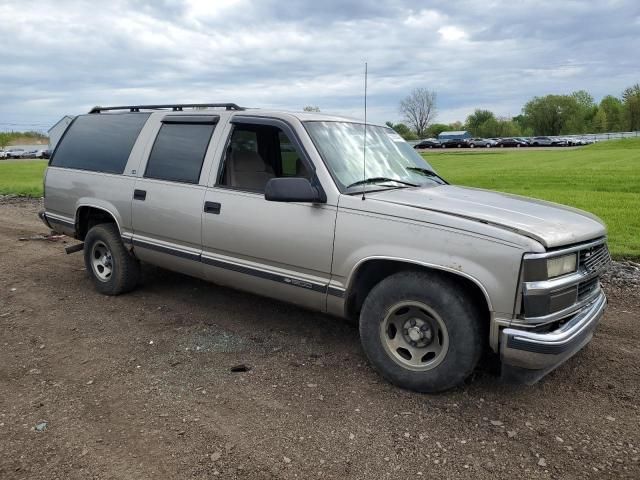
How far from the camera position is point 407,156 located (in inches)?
196

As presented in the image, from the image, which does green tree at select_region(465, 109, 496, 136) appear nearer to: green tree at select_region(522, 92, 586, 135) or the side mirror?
green tree at select_region(522, 92, 586, 135)

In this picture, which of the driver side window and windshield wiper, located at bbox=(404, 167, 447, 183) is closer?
the driver side window

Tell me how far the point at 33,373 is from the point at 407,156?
358cm

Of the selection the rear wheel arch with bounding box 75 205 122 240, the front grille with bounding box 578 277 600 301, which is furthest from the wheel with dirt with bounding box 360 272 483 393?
the rear wheel arch with bounding box 75 205 122 240

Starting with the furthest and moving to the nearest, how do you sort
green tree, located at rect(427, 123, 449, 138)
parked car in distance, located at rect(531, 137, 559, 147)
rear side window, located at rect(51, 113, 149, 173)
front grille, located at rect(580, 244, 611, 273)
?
green tree, located at rect(427, 123, 449, 138) → parked car in distance, located at rect(531, 137, 559, 147) → rear side window, located at rect(51, 113, 149, 173) → front grille, located at rect(580, 244, 611, 273)

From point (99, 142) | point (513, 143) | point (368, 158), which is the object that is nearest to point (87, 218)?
point (99, 142)

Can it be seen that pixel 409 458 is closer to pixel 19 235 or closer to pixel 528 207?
pixel 528 207

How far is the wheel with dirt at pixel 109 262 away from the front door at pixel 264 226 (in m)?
1.37

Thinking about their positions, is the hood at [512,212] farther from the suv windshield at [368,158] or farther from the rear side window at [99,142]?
the rear side window at [99,142]

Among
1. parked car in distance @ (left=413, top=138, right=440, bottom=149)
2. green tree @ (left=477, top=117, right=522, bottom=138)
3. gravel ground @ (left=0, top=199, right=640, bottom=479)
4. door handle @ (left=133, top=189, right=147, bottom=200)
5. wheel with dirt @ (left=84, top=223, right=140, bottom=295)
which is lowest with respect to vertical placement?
gravel ground @ (left=0, top=199, right=640, bottom=479)

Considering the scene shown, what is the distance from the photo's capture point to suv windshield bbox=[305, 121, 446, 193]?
4137mm

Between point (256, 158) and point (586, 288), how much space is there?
113 inches

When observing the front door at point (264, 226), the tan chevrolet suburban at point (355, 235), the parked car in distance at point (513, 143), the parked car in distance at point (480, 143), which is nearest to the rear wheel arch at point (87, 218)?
the tan chevrolet suburban at point (355, 235)

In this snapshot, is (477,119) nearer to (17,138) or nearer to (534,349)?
(17,138)
